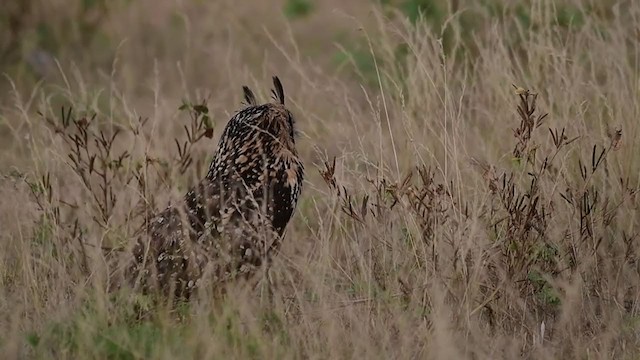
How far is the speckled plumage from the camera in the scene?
17.7ft

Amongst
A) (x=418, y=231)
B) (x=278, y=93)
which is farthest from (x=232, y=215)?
(x=278, y=93)

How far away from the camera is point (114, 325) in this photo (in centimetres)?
509

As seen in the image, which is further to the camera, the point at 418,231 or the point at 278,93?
the point at 278,93

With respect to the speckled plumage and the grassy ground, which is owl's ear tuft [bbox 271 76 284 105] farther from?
the grassy ground

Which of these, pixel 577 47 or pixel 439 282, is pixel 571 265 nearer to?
pixel 439 282

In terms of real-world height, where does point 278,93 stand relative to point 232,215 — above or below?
above

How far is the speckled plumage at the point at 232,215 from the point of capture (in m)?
5.39

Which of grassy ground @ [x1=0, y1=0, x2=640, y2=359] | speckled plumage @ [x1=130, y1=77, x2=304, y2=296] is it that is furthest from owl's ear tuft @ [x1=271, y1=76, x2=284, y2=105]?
grassy ground @ [x1=0, y1=0, x2=640, y2=359]

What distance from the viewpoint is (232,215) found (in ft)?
18.2

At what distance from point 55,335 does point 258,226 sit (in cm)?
98

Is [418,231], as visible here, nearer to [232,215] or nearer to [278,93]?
[232,215]

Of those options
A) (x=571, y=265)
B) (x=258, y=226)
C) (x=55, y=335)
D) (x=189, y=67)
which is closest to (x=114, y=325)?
(x=55, y=335)

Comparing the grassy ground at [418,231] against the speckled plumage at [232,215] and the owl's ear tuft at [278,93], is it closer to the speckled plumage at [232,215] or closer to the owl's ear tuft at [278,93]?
the speckled plumage at [232,215]

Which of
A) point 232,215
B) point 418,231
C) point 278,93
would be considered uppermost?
point 278,93
